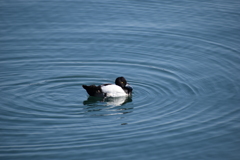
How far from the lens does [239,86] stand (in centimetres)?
1642

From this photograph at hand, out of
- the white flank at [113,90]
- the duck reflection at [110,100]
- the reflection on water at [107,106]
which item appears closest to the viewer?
the reflection on water at [107,106]

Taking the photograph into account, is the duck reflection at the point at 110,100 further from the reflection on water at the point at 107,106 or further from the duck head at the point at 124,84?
the duck head at the point at 124,84

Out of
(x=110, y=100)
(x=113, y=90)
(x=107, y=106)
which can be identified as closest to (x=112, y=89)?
(x=113, y=90)

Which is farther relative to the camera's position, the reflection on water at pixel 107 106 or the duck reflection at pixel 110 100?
the duck reflection at pixel 110 100

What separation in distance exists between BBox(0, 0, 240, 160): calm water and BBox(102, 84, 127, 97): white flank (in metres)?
0.24

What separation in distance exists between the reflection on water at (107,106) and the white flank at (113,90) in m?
0.17

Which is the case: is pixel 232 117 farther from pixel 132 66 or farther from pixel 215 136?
pixel 132 66

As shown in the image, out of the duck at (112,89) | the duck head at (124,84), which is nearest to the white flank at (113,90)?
the duck at (112,89)

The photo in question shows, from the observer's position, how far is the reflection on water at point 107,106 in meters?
14.5

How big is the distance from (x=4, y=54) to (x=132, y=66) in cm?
548

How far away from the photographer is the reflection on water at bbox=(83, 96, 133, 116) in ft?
47.5

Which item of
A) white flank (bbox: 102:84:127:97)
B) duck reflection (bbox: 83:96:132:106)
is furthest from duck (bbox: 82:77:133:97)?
duck reflection (bbox: 83:96:132:106)

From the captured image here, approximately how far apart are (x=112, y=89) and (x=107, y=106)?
918mm

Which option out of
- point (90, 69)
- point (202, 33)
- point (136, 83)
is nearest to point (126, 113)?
point (136, 83)
